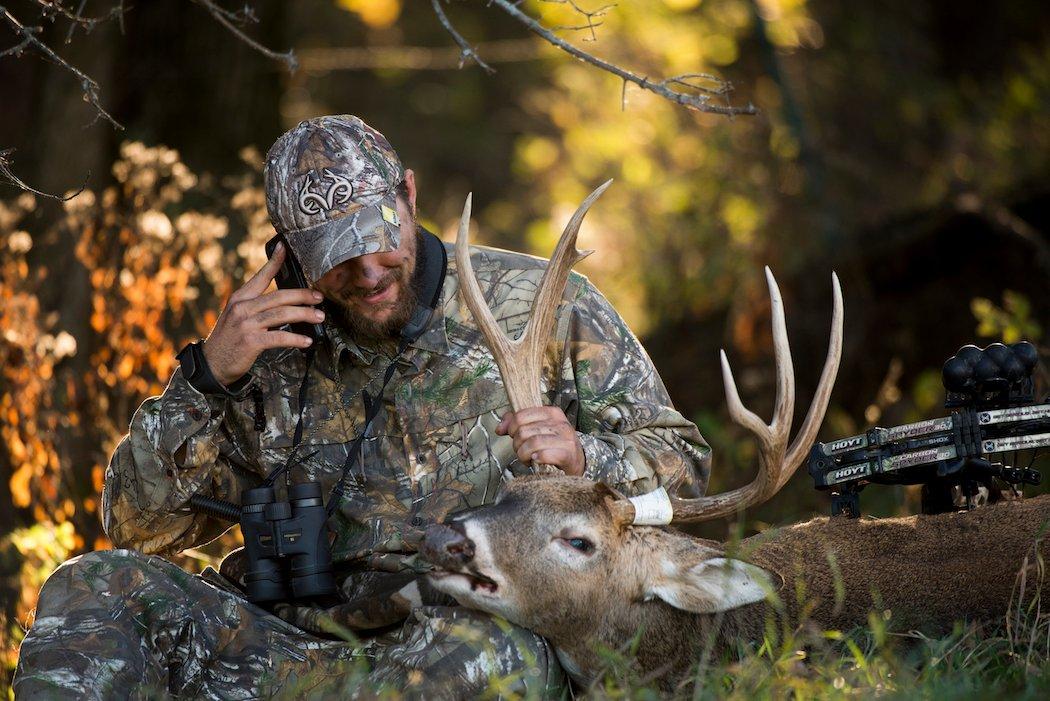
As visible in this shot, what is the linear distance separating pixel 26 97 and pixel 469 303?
5.34 metres

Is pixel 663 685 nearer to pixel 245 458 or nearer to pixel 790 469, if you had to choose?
pixel 790 469

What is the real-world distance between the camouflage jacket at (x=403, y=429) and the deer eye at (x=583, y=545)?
0.38 m

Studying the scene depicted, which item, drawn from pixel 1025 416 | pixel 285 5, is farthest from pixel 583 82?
pixel 1025 416

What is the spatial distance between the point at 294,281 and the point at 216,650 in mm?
1319

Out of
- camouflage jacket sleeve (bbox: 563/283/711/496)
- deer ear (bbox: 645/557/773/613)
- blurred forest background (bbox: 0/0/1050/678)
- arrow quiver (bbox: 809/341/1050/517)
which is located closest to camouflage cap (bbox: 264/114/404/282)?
camouflage jacket sleeve (bbox: 563/283/711/496)

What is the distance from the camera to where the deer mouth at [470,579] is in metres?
4.08

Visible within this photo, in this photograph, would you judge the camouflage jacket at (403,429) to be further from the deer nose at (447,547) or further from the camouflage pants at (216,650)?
the deer nose at (447,547)

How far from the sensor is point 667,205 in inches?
514

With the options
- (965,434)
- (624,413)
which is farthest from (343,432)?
(965,434)

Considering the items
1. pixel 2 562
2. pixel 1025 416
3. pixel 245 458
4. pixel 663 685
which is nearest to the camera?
pixel 663 685

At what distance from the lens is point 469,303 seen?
4668 mm

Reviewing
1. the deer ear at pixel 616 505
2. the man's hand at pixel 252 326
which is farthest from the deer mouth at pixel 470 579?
the man's hand at pixel 252 326

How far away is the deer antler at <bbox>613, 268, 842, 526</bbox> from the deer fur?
138 mm

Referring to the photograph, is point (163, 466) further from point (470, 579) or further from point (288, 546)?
point (470, 579)
